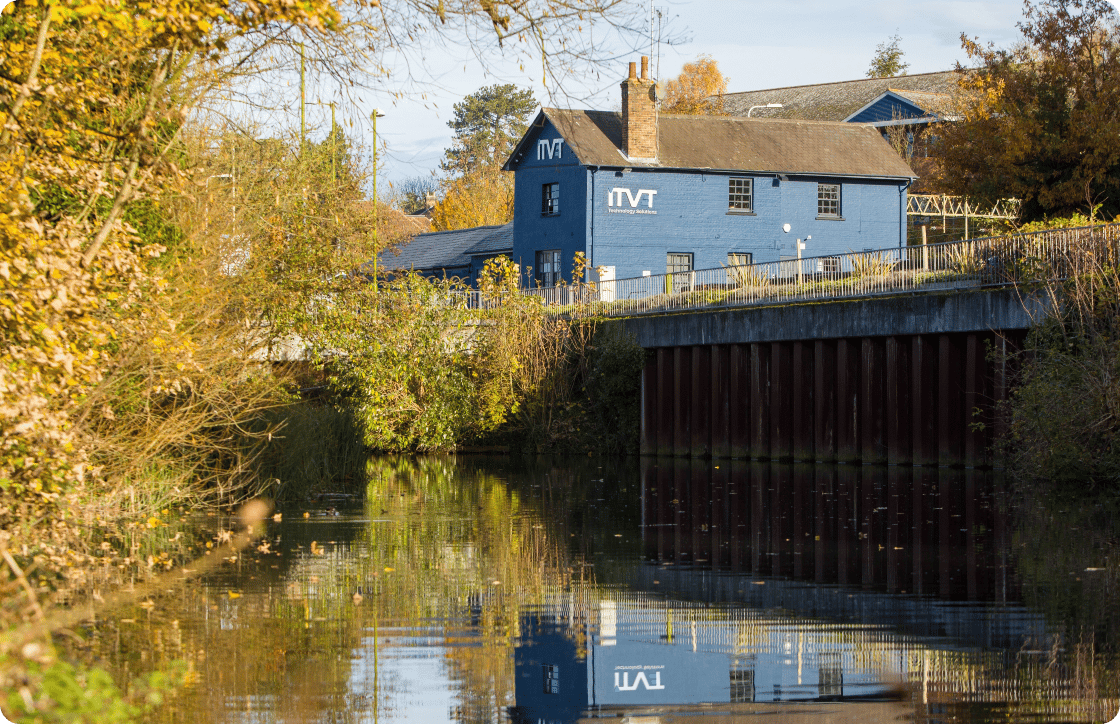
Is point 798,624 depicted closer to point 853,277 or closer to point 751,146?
point 853,277

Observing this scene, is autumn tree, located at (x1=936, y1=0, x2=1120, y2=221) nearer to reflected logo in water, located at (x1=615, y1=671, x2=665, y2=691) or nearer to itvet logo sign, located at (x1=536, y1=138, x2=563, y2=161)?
itvet logo sign, located at (x1=536, y1=138, x2=563, y2=161)

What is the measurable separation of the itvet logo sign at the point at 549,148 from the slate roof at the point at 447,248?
6048mm

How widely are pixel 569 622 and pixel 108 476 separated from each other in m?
6.97

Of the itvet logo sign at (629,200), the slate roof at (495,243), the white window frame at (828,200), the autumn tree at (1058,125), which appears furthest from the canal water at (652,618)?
the slate roof at (495,243)

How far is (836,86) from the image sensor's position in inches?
3238

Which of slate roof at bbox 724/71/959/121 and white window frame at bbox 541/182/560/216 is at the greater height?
slate roof at bbox 724/71/959/121

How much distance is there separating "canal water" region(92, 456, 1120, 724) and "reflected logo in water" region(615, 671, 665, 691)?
0.11 ft

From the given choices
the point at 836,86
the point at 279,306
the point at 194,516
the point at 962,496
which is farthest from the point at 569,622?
the point at 836,86

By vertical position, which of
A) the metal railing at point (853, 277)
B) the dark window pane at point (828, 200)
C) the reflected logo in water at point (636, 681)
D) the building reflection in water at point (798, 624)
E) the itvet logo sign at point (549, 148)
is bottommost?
the reflected logo in water at point (636, 681)

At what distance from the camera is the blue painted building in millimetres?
47250

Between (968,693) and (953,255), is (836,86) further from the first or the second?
(968,693)

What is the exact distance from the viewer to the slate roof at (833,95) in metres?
75.5

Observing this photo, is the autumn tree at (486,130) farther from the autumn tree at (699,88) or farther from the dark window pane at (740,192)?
the dark window pane at (740,192)

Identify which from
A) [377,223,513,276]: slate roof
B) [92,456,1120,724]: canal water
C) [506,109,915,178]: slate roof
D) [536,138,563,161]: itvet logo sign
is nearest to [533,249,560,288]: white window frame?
[536,138,563,161]: itvet logo sign
